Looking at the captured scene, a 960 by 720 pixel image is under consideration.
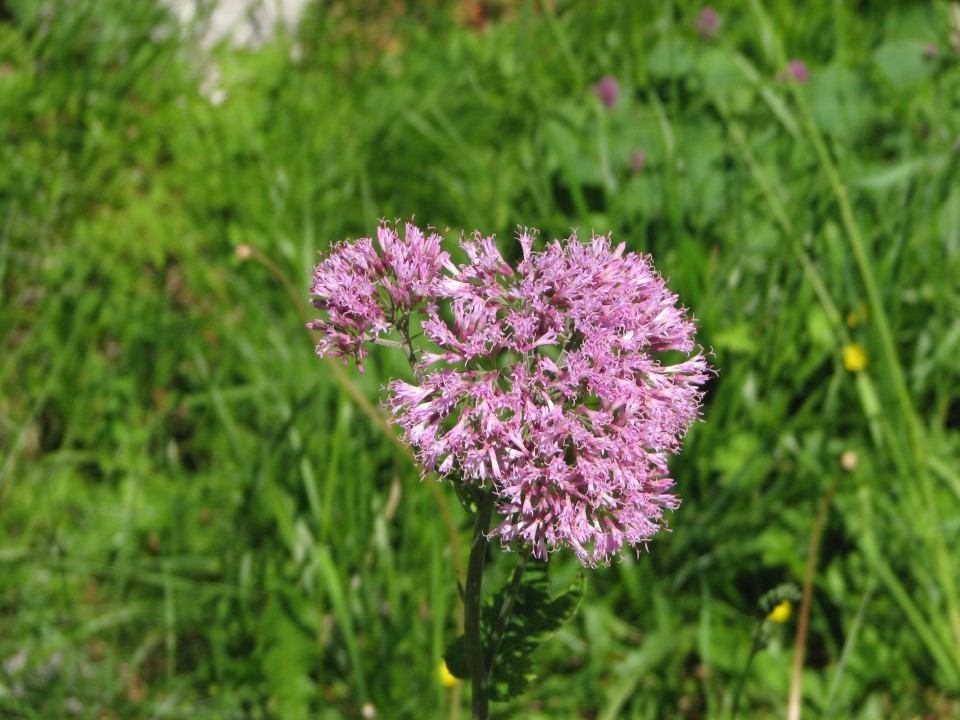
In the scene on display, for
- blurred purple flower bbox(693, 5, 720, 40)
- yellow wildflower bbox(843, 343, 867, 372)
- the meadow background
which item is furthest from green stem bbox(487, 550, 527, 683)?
blurred purple flower bbox(693, 5, 720, 40)

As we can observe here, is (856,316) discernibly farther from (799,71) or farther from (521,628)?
(521,628)

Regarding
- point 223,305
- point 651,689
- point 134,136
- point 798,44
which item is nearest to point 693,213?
point 798,44

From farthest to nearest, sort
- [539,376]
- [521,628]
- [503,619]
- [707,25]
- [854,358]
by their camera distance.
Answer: [707,25]
[854,358]
[521,628]
[503,619]
[539,376]

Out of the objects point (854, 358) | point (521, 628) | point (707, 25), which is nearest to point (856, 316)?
point (854, 358)

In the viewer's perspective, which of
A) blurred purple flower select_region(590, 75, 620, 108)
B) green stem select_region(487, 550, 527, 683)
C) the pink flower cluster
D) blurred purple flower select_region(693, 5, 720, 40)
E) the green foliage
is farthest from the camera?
blurred purple flower select_region(693, 5, 720, 40)

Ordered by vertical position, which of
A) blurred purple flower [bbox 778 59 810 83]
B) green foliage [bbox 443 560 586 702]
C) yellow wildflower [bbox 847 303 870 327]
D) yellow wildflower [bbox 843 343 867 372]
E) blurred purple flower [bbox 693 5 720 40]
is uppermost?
blurred purple flower [bbox 693 5 720 40]

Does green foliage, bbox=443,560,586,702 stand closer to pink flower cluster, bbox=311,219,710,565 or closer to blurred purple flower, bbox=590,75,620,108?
pink flower cluster, bbox=311,219,710,565
